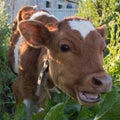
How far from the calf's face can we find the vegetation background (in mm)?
87

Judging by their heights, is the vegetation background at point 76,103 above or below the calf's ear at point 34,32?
below

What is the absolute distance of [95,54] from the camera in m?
2.28

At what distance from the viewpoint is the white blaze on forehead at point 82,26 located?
95.1 inches

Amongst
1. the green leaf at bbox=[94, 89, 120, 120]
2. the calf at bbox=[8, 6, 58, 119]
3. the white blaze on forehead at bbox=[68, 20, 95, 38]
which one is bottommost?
the calf at bbox=[8, 6, 58, 119]

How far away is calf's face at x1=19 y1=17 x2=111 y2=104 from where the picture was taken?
7.14 ft

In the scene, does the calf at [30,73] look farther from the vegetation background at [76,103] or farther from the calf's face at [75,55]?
the calf's face at [75,55]

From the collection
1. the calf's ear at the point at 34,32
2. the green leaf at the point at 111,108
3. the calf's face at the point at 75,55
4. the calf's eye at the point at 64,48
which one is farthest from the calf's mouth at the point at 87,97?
the green leaf at the point at 111,108

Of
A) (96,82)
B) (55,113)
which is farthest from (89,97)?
(55,113)

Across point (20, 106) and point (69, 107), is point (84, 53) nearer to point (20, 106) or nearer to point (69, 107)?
point (69, 107)

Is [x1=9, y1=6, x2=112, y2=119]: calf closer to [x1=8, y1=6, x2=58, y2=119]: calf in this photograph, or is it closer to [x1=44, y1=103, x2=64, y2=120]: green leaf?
[x1=8, y1=6, x2=58, y2=119]: calf

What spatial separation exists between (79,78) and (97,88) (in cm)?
17

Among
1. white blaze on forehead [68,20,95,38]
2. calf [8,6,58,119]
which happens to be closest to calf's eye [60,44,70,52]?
white blaze on forehead [68,20,95,38]

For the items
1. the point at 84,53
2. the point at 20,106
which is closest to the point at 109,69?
the point at 84,53

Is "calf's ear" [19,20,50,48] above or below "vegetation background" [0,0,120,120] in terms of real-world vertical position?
above
